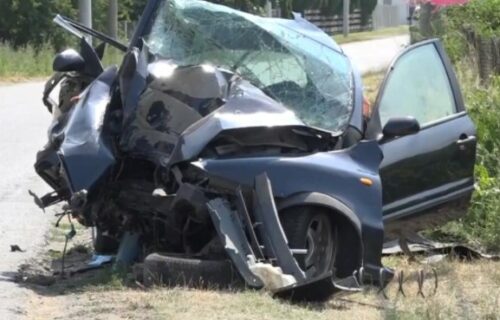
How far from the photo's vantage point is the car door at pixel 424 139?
880 centimetres

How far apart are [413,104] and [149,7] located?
2.07 metres

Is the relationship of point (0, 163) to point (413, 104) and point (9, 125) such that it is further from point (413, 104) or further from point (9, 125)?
point (413, 104)

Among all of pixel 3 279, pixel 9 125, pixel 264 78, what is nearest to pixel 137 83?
pixel 264 78

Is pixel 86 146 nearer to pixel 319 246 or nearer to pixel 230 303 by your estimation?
pixel 230 303

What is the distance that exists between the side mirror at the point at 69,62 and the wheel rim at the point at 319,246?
7.67ft

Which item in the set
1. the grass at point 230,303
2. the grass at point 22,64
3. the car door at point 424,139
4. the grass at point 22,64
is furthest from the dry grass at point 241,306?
the grass at point 22,64

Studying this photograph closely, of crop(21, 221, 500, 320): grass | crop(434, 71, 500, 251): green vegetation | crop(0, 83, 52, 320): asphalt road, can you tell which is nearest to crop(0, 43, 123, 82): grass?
crop(0, 83, 52, 320): asphalt road

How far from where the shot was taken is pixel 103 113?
8328 millimetres

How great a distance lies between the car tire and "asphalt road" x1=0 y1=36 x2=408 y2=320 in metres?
0.83

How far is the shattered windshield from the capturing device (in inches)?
336

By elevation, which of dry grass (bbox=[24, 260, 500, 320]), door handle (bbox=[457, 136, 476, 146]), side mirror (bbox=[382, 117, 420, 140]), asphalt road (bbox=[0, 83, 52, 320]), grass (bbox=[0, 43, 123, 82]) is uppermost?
side mirror (bbox=[382, 117, 420, 140])

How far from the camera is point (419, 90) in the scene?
9312 mm

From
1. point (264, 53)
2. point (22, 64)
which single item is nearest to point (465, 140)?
point (264, 53)

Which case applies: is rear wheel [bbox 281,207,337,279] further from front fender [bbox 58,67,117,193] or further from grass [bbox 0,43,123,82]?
Result: grass [bbox 0,43,123,82]
